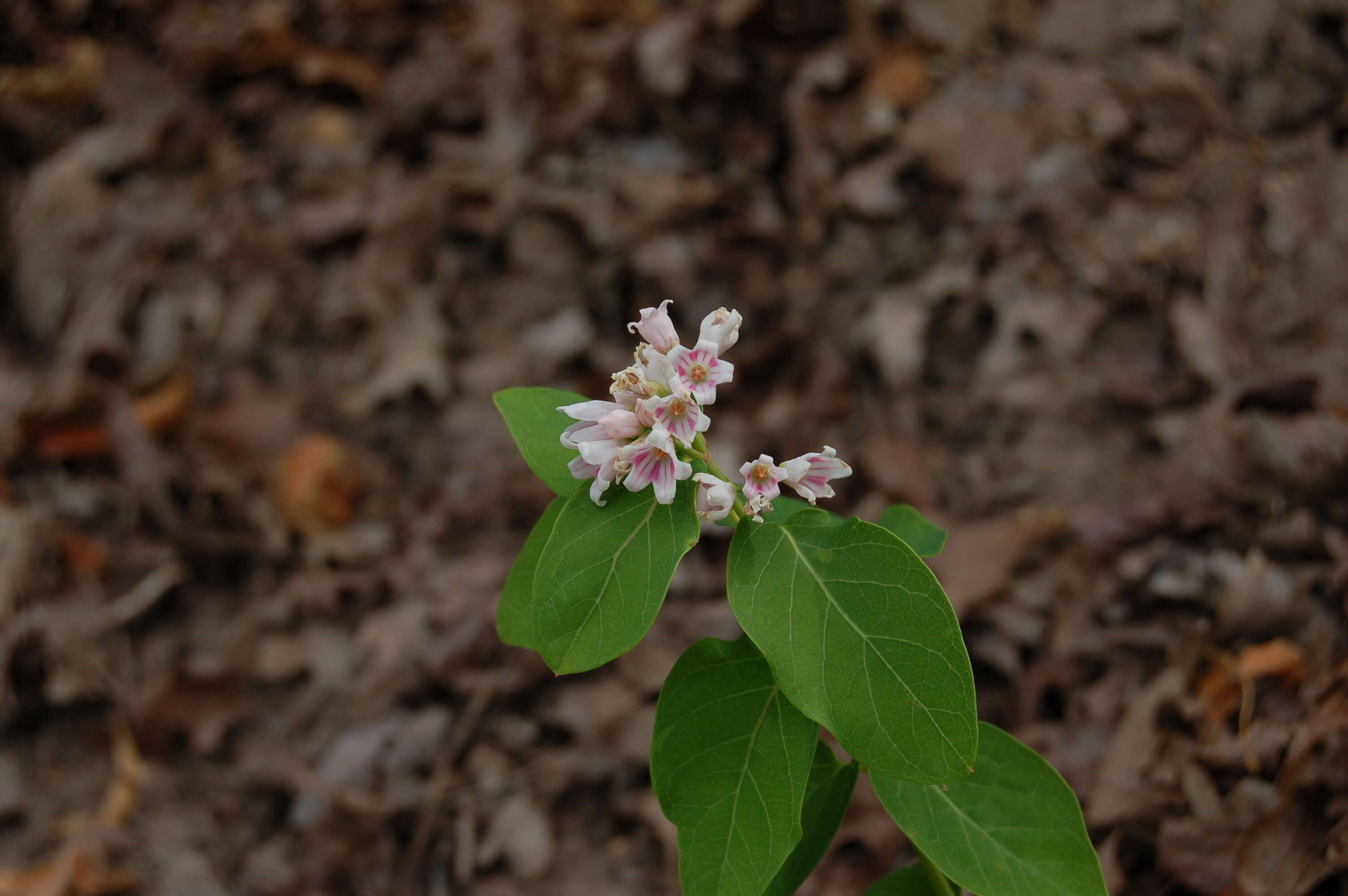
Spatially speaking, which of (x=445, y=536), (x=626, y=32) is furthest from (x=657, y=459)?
(x=626, y=32)

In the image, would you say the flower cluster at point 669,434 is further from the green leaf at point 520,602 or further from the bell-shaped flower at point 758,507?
the green leaf at point 520,602

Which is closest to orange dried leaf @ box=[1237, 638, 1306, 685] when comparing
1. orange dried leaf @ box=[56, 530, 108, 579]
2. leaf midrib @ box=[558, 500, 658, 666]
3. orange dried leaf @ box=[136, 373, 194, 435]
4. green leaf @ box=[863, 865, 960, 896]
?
green leaf @ box=[863, 865, 960, 896]

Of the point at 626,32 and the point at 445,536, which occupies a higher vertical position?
the point at 626,32

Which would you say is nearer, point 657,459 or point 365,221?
point 657,459

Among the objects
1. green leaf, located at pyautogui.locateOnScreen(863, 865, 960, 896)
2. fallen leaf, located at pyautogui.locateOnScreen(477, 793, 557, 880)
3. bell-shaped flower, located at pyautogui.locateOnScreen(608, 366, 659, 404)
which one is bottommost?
fallen leaf, located at pyautogui.locateOnScreen(477, 793, 557, 880)

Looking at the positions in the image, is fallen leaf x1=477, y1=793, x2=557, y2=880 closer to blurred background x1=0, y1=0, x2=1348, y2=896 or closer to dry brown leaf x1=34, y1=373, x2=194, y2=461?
blurred background x1=0, y1=0, x2=1348, y2=896

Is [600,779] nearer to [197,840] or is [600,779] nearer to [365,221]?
[197,840]

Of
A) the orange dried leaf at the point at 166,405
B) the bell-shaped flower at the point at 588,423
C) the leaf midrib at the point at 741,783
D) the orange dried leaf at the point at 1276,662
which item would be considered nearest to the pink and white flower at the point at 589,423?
the bell-shaped flower at the point at 588,423

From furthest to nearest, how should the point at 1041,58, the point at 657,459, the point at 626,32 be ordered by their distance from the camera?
the point at 626,32, the point at 1041,58, the point at 657,459
